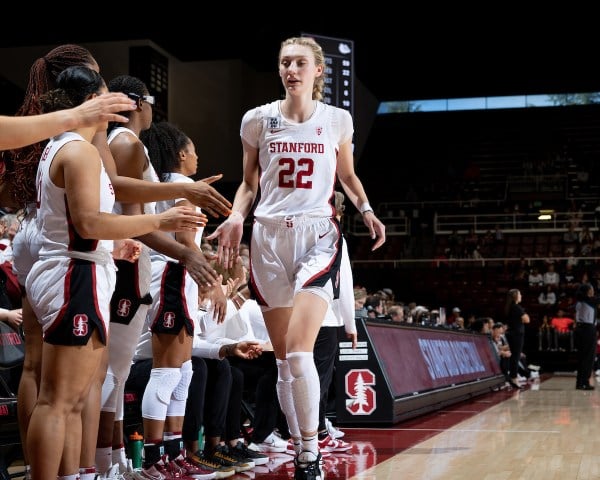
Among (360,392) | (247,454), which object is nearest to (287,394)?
(247,454)

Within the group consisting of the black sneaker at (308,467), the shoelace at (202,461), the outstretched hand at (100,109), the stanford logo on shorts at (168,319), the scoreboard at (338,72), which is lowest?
the shoelace at (202,461)

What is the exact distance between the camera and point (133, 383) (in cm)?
482

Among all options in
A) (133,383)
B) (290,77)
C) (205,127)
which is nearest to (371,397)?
(133,383)

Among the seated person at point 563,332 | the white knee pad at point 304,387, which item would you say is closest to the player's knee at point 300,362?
the white knee pad at point 304,387

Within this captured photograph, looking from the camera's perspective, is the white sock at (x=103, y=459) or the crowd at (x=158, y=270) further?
the white sock at (x=103, y=459)

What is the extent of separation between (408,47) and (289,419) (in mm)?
20064

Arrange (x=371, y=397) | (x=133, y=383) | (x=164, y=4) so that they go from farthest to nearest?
(x=164, y=4) → (x=371, y=397) → (x=133, y=383)

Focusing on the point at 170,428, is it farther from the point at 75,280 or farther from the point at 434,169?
the point at 434,169

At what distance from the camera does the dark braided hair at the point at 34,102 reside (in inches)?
130

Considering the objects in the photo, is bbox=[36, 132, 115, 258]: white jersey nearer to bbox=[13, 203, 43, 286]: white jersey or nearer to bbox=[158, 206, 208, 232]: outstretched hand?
bbox=[158, 206, 208, 232]: outstretched hand

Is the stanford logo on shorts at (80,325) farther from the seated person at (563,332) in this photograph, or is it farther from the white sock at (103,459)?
the seated person at (563,332)

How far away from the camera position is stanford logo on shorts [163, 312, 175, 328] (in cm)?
417

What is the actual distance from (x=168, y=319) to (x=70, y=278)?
1360mm

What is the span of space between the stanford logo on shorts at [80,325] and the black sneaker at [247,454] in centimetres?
223
